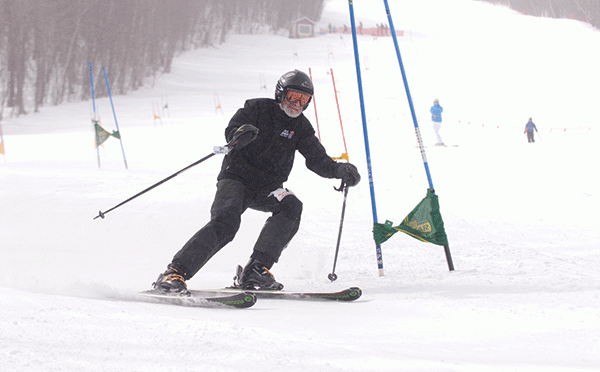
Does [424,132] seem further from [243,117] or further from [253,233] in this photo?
[243,117]

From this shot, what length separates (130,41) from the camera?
34.3 m

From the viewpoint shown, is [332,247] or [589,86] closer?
[332,247]

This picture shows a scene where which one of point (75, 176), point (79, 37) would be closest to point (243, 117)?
point (75, 176)

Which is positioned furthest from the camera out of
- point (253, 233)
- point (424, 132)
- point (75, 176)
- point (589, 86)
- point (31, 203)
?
point (589, 86)

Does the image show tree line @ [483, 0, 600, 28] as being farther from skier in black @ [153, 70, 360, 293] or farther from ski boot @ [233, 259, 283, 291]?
ski boot @ [233, 259, 283, 291]

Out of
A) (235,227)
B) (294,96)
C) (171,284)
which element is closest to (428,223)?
(294,96)

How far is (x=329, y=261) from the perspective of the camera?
17.0 ft

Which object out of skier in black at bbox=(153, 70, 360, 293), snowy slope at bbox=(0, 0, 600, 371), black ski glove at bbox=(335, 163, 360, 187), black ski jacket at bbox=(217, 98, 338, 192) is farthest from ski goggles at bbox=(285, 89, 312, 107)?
snowy slope at bbox=(0, 0, 600, 371)

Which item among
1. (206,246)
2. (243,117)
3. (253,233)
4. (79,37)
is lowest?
(253,233)

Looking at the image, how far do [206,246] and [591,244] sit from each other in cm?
424

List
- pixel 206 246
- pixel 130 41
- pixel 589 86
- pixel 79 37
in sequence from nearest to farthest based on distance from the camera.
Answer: pixel 206 246 < pixel 589 86 < pixel 79 37 < pixel 130 41

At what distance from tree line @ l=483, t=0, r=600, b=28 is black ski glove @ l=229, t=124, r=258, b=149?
6651 centimetres

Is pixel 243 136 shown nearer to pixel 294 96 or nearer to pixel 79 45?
pixel 294 96

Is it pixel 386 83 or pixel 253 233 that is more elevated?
pixel 386 83
